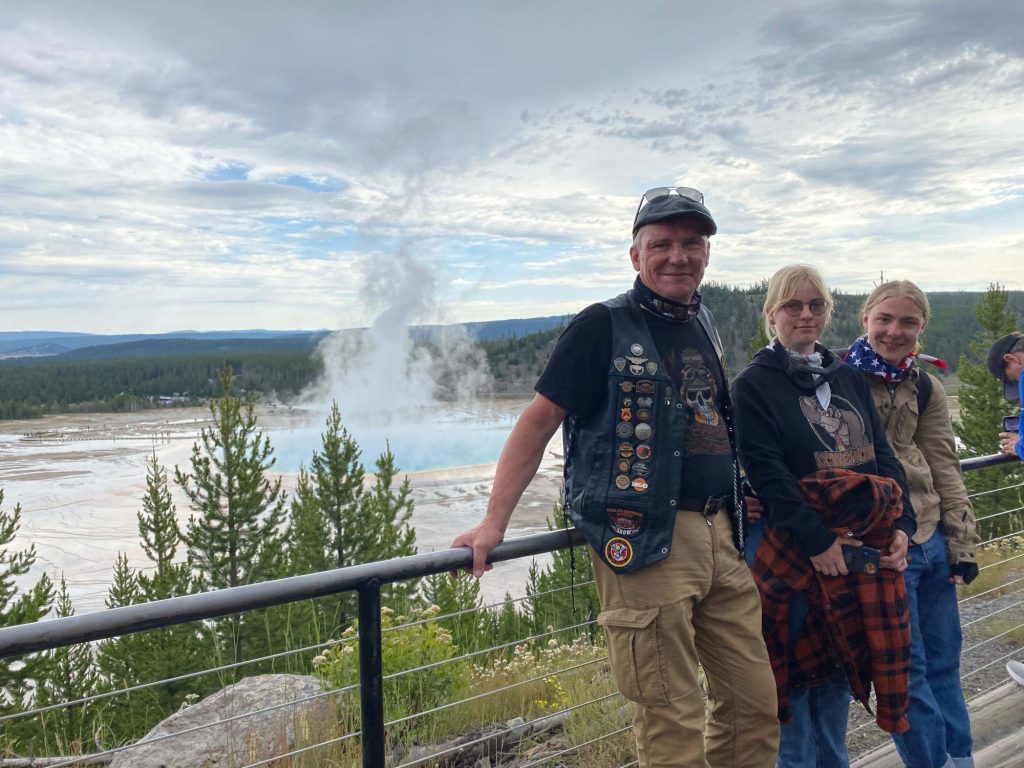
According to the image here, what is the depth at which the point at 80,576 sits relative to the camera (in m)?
29.0

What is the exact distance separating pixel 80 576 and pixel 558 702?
99.7 ft

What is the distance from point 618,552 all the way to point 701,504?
282 millimetres

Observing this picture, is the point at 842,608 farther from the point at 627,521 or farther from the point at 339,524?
the point at 339,524

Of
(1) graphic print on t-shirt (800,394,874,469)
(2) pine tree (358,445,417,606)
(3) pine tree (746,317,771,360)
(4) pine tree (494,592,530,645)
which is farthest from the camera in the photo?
(2) pine tree (358,445,417,606)

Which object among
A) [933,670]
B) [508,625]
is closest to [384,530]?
[508,625]

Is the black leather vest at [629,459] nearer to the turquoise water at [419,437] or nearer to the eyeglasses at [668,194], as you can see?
the eyeglasses at [668,194]

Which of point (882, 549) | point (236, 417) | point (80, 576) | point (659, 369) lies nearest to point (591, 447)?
point (659, 369)

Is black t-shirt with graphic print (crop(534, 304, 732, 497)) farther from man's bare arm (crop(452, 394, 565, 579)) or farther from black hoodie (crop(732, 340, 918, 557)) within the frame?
black hoodie (crop(732, 340, 918, 557))

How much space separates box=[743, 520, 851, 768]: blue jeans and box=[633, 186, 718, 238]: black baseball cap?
0.96m

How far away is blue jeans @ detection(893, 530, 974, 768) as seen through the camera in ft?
8.56

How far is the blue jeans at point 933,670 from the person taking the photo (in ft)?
8.56

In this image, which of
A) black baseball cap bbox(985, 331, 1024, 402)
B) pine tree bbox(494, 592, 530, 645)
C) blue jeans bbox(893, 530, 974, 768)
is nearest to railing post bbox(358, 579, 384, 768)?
blue jeans bbox(893, 530, 974, 768)

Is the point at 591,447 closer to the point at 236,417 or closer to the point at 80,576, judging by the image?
the point at 236,417

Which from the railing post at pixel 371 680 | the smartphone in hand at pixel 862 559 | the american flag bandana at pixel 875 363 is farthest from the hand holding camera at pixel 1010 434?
the railing post at pixel 371 680
